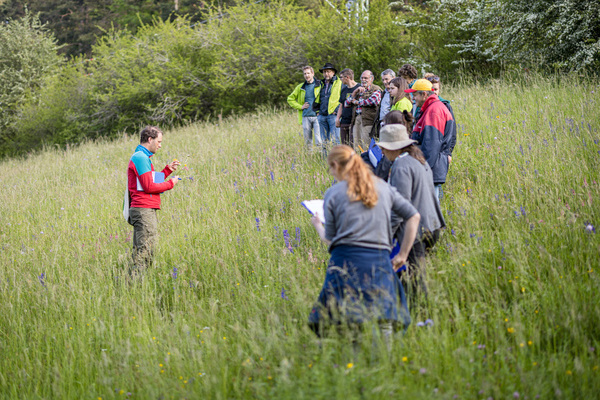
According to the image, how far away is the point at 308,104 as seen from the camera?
966cm

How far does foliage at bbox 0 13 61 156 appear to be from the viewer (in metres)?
25.3

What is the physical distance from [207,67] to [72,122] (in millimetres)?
7336

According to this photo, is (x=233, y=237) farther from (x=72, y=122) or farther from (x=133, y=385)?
(x=72, y=122)

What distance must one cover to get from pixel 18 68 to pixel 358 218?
2956cm

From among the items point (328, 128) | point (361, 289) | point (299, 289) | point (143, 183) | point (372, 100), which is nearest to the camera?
point (361, 289)

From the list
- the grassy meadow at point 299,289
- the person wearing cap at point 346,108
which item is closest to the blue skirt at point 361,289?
the grassy meadow at point 299,289

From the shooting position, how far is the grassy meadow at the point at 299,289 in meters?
2.94

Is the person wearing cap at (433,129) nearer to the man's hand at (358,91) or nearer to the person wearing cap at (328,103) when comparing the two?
the man's hand at (358,91)

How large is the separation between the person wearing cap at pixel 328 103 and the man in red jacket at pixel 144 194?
4360mm

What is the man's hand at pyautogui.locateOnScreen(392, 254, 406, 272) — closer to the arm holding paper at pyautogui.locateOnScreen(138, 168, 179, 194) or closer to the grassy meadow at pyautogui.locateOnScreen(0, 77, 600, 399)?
the grassy meadow at pyautogui.locateOnScreen(0, 77, 600, 399)

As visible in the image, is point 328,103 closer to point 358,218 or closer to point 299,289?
point 299,289

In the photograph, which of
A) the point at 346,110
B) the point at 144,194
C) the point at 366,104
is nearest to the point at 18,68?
the point at 346,110

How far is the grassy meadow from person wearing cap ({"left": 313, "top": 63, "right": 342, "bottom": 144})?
82 cm

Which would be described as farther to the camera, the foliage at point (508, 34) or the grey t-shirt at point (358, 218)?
the foliage at point (508, 34)
